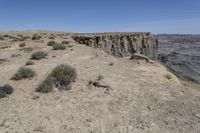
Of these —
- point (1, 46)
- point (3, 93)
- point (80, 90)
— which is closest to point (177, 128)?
point (80, 90)

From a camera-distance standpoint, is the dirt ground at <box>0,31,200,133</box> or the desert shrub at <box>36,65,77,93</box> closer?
the dirt ground at <box>0,31,200,133</box>

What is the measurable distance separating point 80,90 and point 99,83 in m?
1.26

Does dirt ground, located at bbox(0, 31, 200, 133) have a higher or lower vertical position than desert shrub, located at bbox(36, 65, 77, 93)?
lower

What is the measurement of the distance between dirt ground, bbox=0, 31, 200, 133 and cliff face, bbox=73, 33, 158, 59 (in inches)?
919

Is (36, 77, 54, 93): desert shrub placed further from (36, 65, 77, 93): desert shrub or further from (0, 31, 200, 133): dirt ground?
(0, 31, 200, 133): dirt ground

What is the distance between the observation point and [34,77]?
15461mm

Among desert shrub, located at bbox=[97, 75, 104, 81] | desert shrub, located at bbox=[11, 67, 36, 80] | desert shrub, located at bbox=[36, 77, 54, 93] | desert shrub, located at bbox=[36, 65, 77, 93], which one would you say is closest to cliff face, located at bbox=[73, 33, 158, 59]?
desert shrub, located at bbox=[11, 67, 36, 80]

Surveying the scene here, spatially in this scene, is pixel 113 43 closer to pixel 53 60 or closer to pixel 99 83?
pixel 53 60

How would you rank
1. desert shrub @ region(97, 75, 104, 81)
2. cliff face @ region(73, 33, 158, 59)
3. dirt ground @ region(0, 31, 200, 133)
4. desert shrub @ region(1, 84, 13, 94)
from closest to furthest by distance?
1. dirt ground @ region(0, 31, 200, 133)
2. desert shrub @ region(1, 84, 13, 94)
3. desert shrub @ region(97, 75, 104, 81)
4. cliff face @ region(73, 33, 158, 59)

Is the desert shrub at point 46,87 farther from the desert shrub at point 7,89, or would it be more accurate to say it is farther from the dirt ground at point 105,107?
the desert shrub at point 7,89

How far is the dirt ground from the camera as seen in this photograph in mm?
9570

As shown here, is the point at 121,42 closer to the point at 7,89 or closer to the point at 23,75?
the point at 23,75

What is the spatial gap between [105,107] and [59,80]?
3.71 meters

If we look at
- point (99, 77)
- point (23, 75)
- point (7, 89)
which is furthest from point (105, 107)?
point (23, 75)
